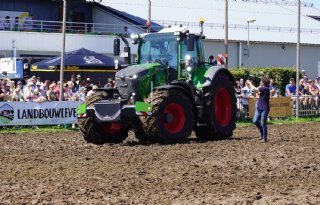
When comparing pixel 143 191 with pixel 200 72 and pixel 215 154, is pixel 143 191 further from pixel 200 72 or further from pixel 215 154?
pixel 200 72

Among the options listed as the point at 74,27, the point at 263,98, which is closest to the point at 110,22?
the point at 74,27

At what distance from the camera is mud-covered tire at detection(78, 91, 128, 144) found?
19.1m

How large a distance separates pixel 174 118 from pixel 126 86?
138cm

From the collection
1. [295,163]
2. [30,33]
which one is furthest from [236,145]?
[30,33]

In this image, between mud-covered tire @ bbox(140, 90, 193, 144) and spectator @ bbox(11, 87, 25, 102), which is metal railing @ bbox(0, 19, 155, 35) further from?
mud-covered tire @ bbox(140, 90, 193, 144)

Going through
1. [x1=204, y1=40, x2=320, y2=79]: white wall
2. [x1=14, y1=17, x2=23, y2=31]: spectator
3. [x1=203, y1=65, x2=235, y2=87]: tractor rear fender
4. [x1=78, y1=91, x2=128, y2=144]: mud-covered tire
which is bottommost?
[x1=78, y1=91, x2=128, y2=144]: mud-covered tire

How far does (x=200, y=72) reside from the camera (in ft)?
65.5

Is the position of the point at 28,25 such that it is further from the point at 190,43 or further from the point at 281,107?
the point at 190,43

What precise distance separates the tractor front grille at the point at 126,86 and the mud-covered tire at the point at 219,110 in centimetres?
189

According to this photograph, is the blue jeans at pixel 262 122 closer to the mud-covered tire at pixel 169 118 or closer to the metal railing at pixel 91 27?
the mud-covered tire at pixel 169 118

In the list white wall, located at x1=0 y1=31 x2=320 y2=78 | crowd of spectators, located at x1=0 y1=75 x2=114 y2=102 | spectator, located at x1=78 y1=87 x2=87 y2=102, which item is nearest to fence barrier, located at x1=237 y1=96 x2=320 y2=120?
crowd of spectators, located at x1=0 y1=75 x2=114 y2=102

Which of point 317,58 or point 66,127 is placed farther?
point 317,58

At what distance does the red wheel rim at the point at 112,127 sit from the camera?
64.1ft

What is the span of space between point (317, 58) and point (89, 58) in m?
29.0
